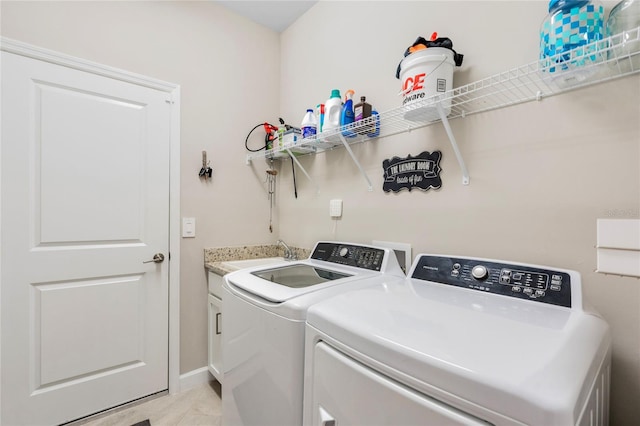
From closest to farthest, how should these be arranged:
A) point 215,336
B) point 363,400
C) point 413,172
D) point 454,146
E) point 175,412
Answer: point 363,400
point 454,146
point 413,172
point 175,412
point 215,336

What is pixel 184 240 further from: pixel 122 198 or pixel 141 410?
pixel 141 410

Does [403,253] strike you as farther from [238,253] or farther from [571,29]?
[238,253]

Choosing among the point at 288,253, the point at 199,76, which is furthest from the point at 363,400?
the point at 199,76

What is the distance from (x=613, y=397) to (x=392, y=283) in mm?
770

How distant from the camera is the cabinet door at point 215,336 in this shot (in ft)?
6.46

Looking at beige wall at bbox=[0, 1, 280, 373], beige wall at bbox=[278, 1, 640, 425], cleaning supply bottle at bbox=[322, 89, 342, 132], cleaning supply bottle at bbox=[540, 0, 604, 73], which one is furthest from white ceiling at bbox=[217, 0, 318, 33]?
cleaning supply bottle at bbox=[540, 0, 604, 73]

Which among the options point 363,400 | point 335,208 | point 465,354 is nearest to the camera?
point 465,354

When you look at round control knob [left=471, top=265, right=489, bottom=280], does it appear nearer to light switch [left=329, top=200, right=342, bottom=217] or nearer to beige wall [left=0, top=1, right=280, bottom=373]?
light switch [left=329, top=200, right=342, bottom=217]

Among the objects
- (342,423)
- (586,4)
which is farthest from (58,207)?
(586,4)

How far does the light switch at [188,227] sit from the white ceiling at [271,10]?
1.69 m

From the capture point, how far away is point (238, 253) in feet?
→ 7.48

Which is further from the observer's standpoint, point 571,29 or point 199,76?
point 199,76

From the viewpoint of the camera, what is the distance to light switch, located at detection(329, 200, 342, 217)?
189 centimetres

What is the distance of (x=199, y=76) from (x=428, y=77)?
172 centimetres
